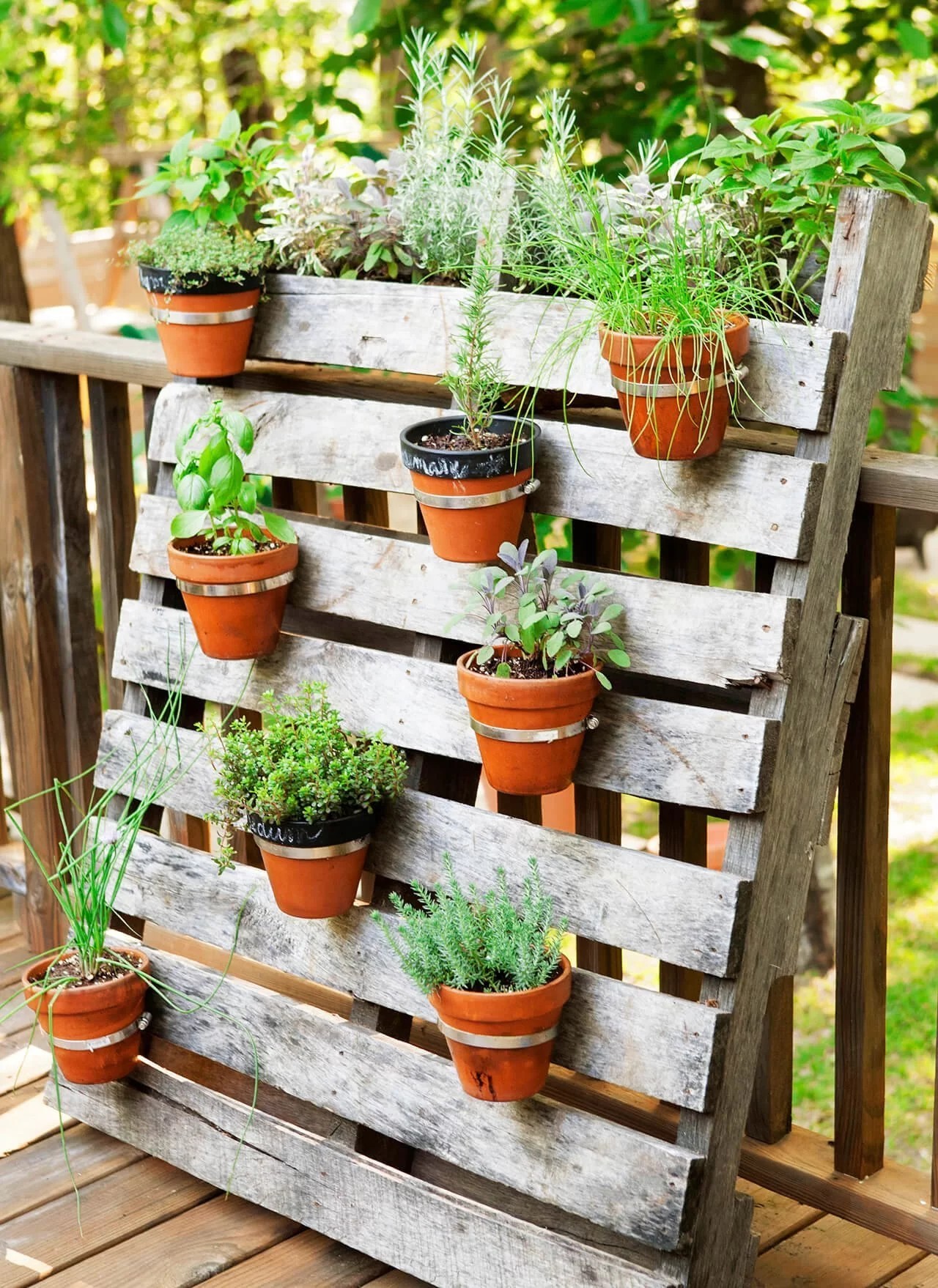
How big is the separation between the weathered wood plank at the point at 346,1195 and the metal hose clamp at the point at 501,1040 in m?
0.27

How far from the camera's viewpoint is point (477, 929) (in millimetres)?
1688

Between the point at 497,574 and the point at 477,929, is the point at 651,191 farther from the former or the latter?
the point at 477,929

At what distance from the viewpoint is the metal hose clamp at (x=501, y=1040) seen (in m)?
1.63

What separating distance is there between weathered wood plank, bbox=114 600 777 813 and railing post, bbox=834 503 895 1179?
28 centimetres

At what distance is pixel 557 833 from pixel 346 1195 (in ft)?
2.09

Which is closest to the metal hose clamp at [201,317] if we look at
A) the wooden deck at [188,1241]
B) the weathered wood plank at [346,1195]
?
the weathered wood plank at [346,1195]

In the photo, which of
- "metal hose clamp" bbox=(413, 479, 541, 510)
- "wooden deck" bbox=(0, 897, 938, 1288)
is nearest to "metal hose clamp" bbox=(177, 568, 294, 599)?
"metal hose clamp" bbox=(413, 479, 541, 510)

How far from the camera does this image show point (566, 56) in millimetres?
3494

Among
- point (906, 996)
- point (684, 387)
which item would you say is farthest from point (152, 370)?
point (906, 996)

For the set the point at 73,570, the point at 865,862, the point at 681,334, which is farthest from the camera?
the point at 73,570

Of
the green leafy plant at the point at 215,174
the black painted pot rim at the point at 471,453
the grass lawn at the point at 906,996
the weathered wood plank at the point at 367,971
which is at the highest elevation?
the green leafy plant at the point at 215,174

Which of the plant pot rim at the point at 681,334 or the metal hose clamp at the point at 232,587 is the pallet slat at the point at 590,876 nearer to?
the metal hose clamp at the point at 232,587

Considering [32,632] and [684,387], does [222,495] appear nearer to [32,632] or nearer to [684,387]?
[684,387]

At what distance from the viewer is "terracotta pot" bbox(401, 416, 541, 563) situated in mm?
1672
